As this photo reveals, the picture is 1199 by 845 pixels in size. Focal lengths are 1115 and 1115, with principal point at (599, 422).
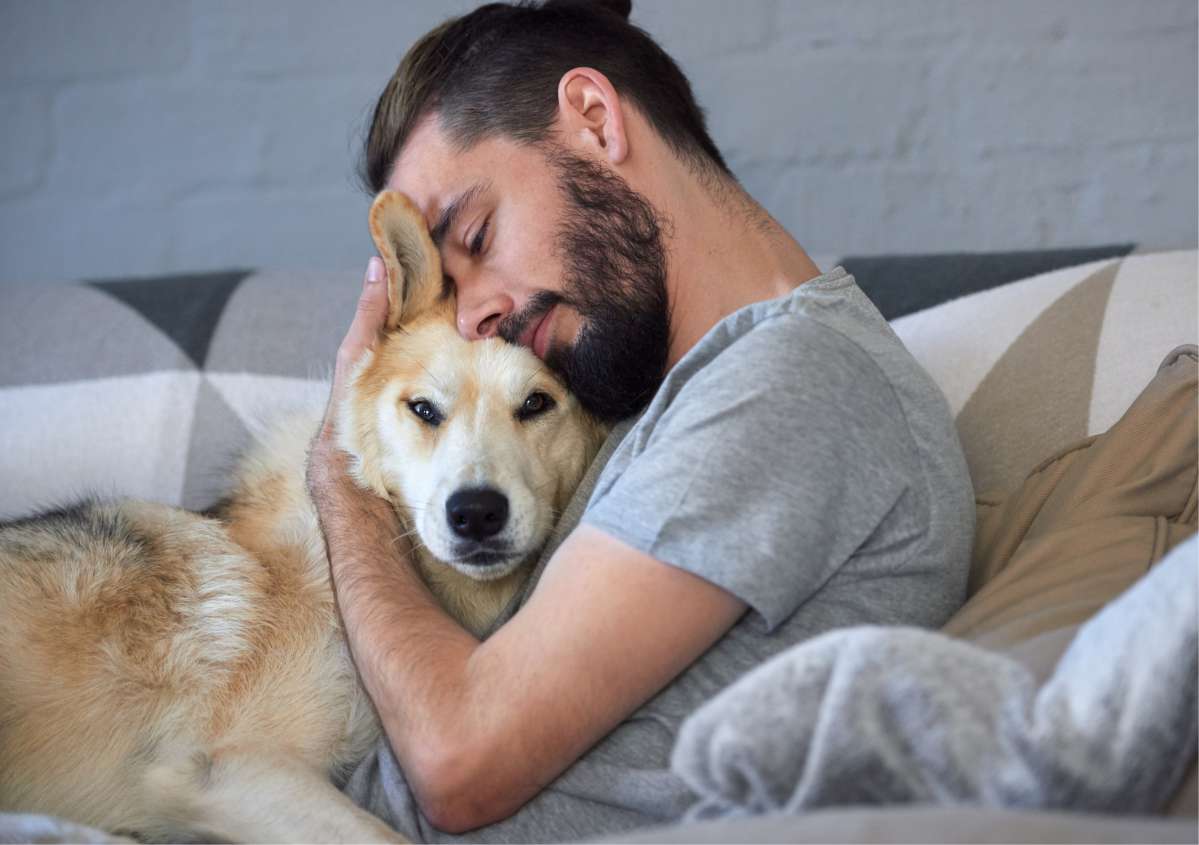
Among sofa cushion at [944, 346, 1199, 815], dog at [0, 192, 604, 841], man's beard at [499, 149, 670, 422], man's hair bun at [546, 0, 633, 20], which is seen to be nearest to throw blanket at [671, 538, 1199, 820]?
sofa cushion at [944, 346, 1199, 815]

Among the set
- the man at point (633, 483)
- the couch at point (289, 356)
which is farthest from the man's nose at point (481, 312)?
the couch at point (289, 356)

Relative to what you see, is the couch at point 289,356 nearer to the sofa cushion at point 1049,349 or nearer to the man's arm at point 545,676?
the sofa cushion at point 1049,349

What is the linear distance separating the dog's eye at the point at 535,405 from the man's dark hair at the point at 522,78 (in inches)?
13.6

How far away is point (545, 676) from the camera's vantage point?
1.08 meters

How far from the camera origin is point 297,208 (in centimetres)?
267

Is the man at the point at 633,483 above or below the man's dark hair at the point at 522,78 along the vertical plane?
below

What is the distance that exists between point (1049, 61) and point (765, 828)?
2110 mm

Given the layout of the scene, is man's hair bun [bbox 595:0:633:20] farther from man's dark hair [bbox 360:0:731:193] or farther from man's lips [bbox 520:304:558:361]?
man's lips [bbox 520:304:558:361]

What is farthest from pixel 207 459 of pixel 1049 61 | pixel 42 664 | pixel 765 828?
pixel 1049 61

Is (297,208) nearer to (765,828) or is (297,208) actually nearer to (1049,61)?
(1049,61)

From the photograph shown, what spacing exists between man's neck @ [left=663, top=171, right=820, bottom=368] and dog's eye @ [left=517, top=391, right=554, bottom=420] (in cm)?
18

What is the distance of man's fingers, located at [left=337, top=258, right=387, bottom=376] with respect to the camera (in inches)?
63.0

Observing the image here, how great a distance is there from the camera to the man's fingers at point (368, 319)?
1601 mm

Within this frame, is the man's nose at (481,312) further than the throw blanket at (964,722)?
Yes
